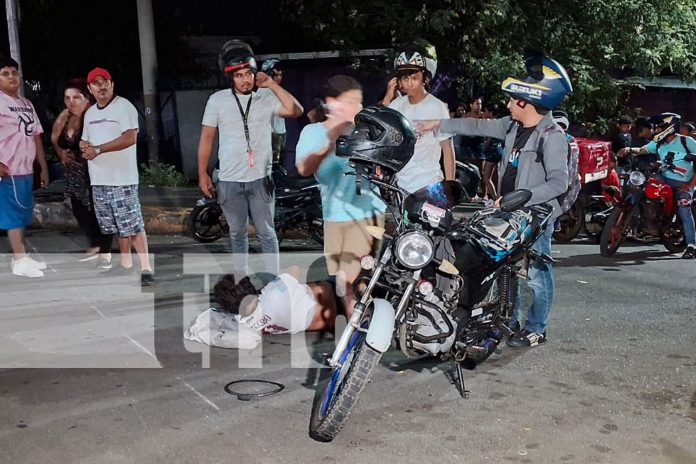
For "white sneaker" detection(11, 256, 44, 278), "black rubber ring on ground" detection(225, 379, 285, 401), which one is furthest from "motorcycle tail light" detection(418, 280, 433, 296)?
"white sneaker" detection(11, 256, 44, 278)

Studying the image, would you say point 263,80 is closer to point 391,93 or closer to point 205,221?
point 391,93

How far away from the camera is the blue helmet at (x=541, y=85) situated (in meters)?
5.07

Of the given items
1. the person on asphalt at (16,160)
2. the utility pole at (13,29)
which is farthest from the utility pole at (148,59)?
the person on asphalt at (16,160)

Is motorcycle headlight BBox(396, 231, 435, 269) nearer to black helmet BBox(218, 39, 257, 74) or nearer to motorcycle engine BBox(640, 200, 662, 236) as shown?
black helmet BBox(218, 39, 257, 74)

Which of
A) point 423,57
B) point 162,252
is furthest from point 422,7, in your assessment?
point 423,57

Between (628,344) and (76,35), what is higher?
(76,35)

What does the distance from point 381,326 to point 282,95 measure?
9.30 feet

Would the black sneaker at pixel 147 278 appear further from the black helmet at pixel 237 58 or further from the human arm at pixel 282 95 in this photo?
the black helmet at pixel 237 58

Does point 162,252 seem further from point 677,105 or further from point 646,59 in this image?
point 677,105

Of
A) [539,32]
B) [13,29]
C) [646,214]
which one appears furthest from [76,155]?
[539,32]

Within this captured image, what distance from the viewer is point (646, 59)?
43.8 ft

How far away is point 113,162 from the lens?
24.0 ft

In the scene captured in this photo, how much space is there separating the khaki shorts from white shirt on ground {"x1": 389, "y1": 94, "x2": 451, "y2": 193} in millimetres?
438

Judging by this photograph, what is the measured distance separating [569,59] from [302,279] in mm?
7933
